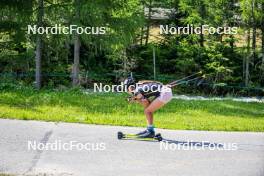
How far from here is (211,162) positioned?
7945mm

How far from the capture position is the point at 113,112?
34.3ft

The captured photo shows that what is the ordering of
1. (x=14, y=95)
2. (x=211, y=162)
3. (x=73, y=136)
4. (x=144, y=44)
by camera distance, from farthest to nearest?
1. (x=144, y=44)
2. (x=14, y=95)
3. (x=73, y=136)
4. (x=211, y=162)

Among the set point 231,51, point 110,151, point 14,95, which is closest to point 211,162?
point 110,151

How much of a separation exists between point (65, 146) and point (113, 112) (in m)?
2.17

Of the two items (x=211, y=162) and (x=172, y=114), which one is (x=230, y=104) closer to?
(x=172, y=114)

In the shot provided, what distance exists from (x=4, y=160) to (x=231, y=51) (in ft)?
55.4

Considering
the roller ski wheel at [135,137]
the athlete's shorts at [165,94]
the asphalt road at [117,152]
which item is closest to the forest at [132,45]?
the asphalt road at [117,152]

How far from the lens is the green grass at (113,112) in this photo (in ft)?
32.4

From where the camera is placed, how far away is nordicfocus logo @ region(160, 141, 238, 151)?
844 cm

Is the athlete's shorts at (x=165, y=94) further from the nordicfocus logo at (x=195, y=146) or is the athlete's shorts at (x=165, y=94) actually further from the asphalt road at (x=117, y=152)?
the nordicfocus logo at (x=195, y=146)

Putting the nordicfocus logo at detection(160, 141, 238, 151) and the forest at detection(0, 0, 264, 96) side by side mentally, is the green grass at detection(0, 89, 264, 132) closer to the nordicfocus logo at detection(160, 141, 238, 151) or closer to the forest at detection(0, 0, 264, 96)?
the nordicfocus logo at detection(160, 141, 238, 151)

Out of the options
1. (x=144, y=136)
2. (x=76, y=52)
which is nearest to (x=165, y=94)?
(x=144, y=136)

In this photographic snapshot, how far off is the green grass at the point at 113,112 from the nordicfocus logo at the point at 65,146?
3.85 feet

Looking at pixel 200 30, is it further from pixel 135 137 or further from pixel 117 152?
pixel 117 152
